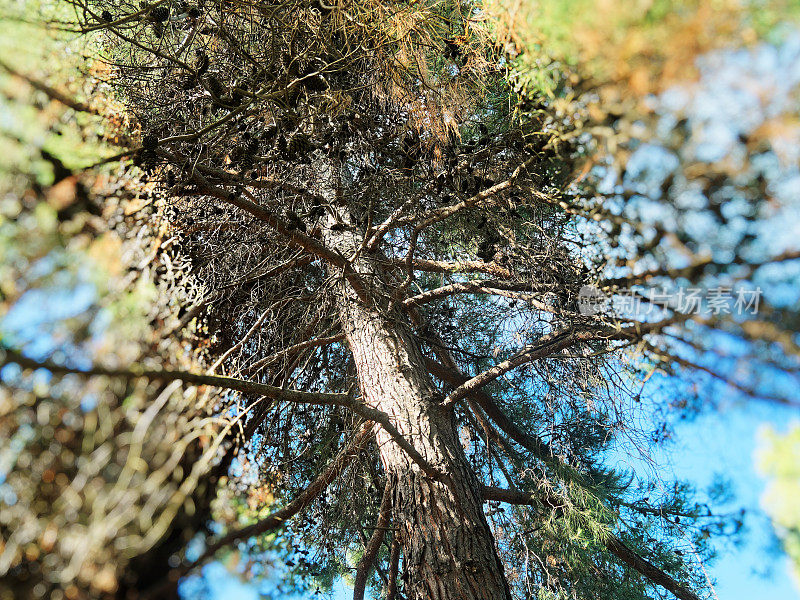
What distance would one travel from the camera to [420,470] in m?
2.32

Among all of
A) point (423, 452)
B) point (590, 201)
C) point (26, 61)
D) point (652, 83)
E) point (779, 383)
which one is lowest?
point (779, 383)

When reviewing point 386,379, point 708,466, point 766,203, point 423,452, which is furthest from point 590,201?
point 386,379

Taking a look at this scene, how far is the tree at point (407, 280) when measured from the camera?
183cm

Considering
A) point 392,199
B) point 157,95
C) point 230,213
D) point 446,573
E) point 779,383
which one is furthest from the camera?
point 392,199

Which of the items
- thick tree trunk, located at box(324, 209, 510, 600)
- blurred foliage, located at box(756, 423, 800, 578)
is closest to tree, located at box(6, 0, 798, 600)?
thick tree trunk, located at box(324, 209, 510, 600)

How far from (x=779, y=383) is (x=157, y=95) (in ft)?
9.63

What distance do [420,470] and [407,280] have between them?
0.88 meters

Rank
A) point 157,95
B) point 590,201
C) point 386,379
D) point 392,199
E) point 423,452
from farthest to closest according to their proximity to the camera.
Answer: point 392,199
point 157,95
point 386,379
point 423,452
point 590,201

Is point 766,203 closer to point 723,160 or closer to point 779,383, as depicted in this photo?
point 723,160

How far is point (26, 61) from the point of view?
1132 mm

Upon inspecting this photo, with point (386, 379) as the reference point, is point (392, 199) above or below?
above

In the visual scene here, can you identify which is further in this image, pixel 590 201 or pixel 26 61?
pixel 590 201

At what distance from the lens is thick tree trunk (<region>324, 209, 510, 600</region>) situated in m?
2.06

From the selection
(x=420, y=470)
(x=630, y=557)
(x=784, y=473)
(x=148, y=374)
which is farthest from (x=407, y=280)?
(x=784, y=473)
